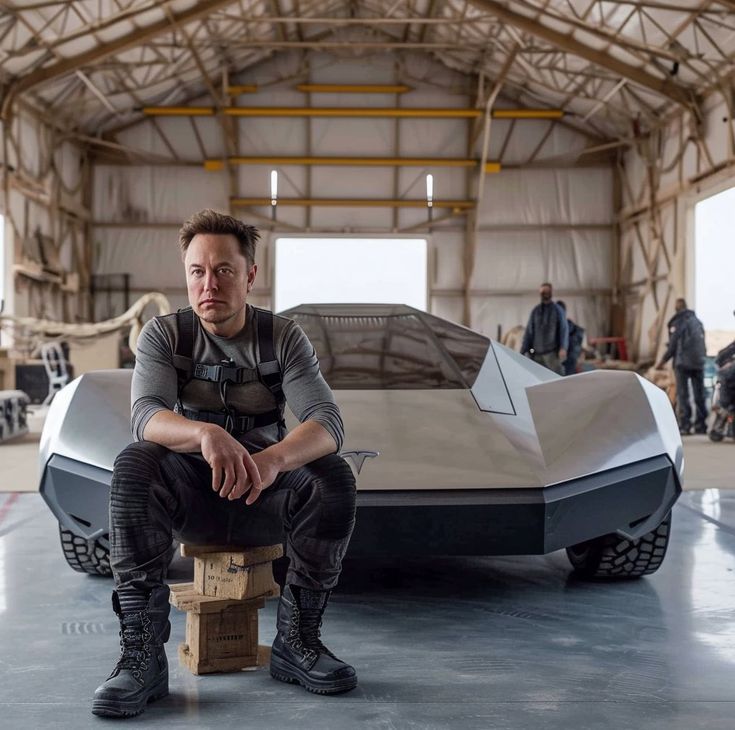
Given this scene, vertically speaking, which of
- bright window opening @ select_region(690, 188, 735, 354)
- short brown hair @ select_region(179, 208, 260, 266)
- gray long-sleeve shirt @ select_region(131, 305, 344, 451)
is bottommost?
gray long-sleeve shirt @ select_region(131, 305, 344, 451)

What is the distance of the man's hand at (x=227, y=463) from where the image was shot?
6.44 feet

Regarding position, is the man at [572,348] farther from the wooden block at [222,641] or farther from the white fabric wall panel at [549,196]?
the white fabric wall panel at [549,196]

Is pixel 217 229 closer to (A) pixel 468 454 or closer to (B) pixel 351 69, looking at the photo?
(A) pixel 468 454

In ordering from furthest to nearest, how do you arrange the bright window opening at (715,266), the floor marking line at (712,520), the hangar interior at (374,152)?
the bright window opening at (715,266) → the hangar interior at (374,152) → the floor marking line at (712,520)

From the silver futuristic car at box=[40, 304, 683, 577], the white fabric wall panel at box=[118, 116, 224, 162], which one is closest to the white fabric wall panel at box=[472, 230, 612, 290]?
the white fabric wall panel at box=[118, 116, 224, 162]

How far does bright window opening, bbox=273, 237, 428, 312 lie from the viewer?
19.2 metres

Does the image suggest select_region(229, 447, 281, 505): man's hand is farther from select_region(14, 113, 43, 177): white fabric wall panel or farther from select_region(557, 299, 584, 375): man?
select_region(14, 113, 43, 177): white fabric wall panel

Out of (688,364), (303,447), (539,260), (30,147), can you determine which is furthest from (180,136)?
(303,447)

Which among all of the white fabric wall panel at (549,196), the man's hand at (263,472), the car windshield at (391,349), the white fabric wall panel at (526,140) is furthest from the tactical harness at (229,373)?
the white fabric wall panel at (526,140)

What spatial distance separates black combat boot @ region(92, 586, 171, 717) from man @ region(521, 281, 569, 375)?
7856 millimetres

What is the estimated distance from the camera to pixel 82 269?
62.0 ft

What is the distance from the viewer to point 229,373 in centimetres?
224

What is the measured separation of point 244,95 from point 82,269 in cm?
512

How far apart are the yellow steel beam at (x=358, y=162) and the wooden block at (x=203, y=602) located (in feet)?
56.6
